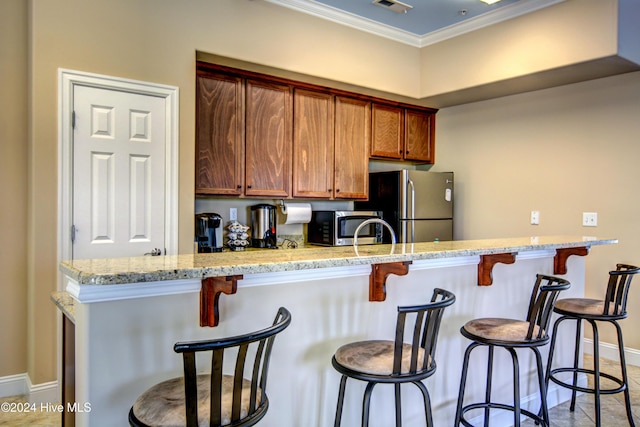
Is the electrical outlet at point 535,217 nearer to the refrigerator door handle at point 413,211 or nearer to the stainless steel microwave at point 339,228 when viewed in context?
the refrigerator door handle at point 413,211

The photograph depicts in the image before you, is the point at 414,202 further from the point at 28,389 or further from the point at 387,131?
the point at 28,389

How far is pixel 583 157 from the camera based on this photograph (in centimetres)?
378

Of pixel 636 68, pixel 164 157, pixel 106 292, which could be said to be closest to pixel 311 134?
pixel 164 157

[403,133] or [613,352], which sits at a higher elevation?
[403,133]

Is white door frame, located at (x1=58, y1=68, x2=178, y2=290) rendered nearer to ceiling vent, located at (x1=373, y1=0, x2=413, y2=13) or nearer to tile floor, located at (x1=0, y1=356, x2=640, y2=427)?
tile floor, located at (x1=0, y1=356, x2=640, y2=427)

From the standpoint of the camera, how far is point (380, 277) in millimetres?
1950

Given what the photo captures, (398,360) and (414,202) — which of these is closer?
(398,360)

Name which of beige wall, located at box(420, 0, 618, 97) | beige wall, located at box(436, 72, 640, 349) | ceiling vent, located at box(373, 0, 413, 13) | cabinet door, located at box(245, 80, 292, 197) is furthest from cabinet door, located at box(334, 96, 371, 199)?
beige wall, located at box(436, 72, 640, 349)

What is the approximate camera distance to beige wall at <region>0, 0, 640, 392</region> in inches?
104

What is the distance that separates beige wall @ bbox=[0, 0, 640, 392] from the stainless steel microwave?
1161 mm

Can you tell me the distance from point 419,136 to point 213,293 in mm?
3749

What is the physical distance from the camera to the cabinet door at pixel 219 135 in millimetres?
3385

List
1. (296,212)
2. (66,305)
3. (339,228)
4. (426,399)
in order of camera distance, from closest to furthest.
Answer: (426,399), (66,305), (339,228), (296,212)

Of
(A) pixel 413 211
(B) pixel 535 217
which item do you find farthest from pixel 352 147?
(B) pixel 535 217
